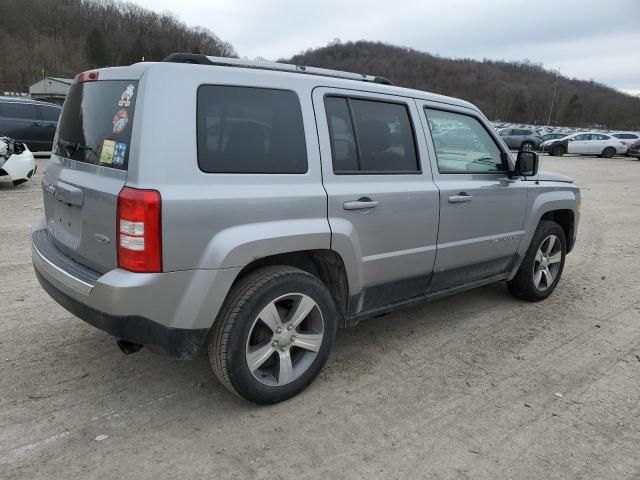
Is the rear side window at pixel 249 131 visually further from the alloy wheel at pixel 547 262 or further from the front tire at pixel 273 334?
the alloy wheel at pixel 547 262

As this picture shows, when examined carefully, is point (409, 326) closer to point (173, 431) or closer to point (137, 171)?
point (173, 431)

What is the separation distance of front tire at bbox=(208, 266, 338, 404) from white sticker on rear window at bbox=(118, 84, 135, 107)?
108 cm

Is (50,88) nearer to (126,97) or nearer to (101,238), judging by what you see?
(126,97)

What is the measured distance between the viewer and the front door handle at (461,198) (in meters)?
3.58

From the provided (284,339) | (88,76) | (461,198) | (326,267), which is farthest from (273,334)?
(88,76)

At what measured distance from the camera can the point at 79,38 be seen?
350 ft

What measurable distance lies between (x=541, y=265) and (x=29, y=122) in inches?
545

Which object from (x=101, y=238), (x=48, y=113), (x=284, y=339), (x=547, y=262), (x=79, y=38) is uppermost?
(x=79, y=38)

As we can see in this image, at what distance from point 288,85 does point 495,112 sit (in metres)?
120

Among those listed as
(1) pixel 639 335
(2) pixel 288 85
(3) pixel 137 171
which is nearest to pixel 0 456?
(3) pixel 137 171

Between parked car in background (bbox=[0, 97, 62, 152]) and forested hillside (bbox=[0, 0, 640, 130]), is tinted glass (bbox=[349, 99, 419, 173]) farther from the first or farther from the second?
forested hillside (bbox=[0, 0, 640, 130])

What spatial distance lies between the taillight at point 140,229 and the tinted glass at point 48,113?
13.6 meters

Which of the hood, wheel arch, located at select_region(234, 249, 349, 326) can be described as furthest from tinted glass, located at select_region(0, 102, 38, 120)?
the hood

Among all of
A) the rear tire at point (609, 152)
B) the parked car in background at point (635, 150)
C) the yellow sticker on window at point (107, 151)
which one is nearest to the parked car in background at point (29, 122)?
the yellow sticker on window at point (107, 151)
